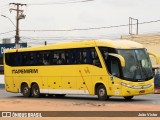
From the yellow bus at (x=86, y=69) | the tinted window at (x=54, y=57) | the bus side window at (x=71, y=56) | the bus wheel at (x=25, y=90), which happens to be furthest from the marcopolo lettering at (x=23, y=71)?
the bus side window at (x=71, y=56)

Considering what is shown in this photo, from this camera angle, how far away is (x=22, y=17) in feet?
196

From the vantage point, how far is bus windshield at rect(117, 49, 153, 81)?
82.6 feet

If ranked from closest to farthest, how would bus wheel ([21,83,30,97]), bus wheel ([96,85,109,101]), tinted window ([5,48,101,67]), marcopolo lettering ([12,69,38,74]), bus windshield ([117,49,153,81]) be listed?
bus windshield ([117,49,153,81])
bus wheel ([96,85,109,101])
tinted window ([5,48,101,67])
marcopolo lettering ([12,69,38,74])
bus wheel ([21,83,30,97])

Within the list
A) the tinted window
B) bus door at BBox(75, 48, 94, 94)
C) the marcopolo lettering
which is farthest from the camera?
the marcopolo lettering

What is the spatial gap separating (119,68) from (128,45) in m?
1.65

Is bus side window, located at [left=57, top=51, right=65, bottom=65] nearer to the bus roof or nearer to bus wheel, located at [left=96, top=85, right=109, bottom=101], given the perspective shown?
the bus roof

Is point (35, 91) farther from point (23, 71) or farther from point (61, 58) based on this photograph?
point (61, 58)

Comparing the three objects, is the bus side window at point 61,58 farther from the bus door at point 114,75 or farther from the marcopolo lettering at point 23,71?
the bus door at point 114,75

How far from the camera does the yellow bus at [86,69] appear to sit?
2525 centimetres

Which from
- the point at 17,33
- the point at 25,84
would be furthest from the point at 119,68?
the point at 17,33

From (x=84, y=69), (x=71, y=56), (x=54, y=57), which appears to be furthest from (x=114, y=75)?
(x=54, y=57)

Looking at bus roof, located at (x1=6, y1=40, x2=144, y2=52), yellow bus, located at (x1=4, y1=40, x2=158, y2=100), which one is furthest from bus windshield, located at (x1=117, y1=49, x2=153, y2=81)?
bus roof, located at (x1=6, y1=40, x2=144, y2=52)

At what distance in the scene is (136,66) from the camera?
83.4 feet

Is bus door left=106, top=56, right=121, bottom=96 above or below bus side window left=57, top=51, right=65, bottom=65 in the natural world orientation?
below
